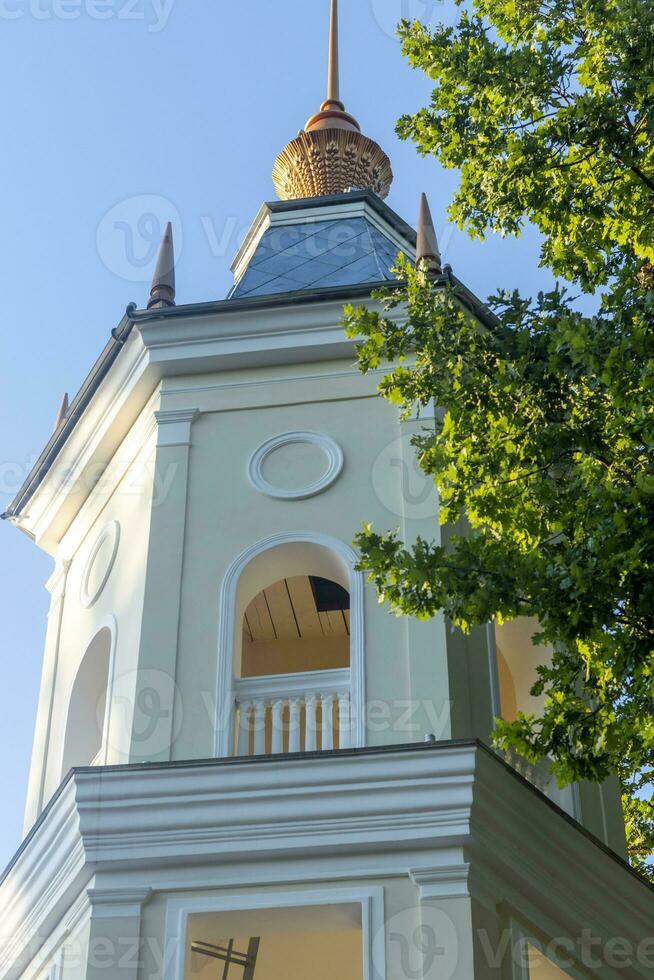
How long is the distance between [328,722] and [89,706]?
126 inches

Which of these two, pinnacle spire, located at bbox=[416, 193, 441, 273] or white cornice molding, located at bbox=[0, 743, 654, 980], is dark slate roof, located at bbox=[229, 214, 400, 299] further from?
white cornice molding, located at bbox=[0, 743, 654, 980]

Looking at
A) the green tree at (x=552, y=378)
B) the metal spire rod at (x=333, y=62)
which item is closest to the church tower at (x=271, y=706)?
the green tree at (x=552, y=378)

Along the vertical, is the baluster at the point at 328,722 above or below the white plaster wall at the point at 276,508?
below

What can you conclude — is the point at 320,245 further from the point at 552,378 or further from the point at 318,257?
the point at 552,378

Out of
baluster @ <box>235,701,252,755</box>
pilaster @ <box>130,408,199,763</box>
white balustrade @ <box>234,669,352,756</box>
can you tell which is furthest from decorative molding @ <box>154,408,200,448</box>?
baluster @ <box>235,701,252,755</box>

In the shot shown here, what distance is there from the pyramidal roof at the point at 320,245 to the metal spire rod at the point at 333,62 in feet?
9.90

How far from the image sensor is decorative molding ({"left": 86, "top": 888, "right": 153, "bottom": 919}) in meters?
12.1

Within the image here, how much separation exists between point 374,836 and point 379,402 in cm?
433

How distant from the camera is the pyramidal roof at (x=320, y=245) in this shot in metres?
16.6

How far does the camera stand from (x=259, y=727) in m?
13.1

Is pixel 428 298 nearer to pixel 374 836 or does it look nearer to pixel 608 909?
pixel 374 836

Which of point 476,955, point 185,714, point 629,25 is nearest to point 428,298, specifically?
point 629,25

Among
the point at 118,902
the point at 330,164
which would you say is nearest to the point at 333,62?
the point at 330,164

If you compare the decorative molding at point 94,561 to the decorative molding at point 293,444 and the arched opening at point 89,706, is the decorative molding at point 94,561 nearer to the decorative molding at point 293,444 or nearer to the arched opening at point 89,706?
the arched opening at point 89,706
